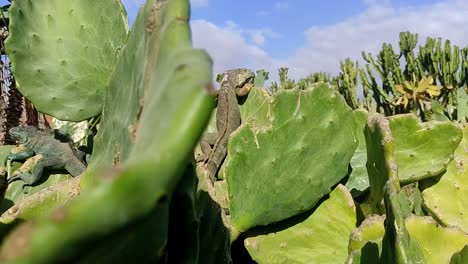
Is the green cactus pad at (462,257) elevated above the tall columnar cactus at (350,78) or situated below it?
above

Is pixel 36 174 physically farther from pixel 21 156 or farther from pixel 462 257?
pixel 462 257

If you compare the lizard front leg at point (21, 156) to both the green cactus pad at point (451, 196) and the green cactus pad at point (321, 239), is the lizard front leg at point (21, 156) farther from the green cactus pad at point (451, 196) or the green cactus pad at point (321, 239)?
the green cactus pad at point (451, 196)

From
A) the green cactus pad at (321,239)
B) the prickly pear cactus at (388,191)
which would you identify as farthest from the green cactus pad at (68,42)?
the prickly pear cactus at (388,191)

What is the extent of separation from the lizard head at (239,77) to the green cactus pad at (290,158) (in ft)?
3.37

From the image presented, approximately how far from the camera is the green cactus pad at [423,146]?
1519mm

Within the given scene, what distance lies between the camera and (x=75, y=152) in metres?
1.80

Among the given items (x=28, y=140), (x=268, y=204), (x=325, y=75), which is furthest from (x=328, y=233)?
(x=325, y=75)

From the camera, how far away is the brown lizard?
2.50 meters

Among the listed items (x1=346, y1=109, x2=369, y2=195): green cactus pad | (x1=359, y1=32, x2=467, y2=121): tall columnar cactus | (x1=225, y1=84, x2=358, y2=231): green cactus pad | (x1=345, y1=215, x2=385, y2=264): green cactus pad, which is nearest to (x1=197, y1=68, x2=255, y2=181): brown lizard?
(x1=346, y1=109, x2=369, y2=195): green cactus pad

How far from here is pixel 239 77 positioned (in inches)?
102

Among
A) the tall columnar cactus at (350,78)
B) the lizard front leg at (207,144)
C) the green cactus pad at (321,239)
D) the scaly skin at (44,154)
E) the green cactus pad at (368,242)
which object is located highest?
the green cactus pad at (368,242)

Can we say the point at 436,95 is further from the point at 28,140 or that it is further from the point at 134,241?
the point at 134,241

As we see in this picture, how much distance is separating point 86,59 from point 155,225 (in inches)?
47.7

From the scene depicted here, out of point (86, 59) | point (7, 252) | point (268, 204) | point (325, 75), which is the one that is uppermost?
point (7, 252)
